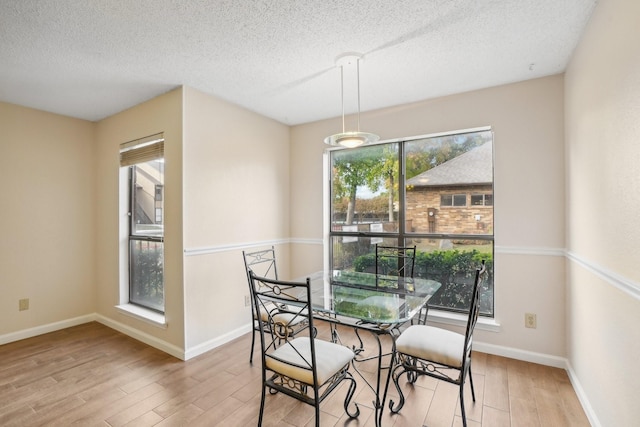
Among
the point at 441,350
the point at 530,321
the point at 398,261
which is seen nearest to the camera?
the point at 441,350

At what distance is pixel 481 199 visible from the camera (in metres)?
2.95

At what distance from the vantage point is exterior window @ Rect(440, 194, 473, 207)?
3033 millimetres

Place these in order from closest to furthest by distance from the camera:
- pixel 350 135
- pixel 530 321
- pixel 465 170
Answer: pixel 350 135, pixel 530 321, pixel 465 170

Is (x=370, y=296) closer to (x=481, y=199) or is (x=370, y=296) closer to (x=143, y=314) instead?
(x=481, y=199)

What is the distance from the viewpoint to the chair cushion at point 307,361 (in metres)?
1.64

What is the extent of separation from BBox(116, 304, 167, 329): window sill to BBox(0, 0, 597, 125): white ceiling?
7.29 ft

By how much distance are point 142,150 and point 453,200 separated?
3305 millimetres

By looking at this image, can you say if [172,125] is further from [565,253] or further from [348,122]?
[565,253]

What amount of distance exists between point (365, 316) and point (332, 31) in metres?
1.82

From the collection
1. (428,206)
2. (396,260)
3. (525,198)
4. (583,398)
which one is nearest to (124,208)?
(396,260)

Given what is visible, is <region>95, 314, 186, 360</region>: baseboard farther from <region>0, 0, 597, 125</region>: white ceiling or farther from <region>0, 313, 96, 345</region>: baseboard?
<region>0, 0, 597, 125</region>: white ceiling

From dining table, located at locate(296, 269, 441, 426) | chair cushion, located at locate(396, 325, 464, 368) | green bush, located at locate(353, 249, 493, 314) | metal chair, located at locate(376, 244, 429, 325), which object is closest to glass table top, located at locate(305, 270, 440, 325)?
dining table, located at locate(296, 269, 441, 426)

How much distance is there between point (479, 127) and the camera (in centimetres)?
284

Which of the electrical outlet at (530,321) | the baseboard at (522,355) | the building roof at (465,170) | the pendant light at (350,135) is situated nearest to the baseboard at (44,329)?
the pendant light at (350,135)
